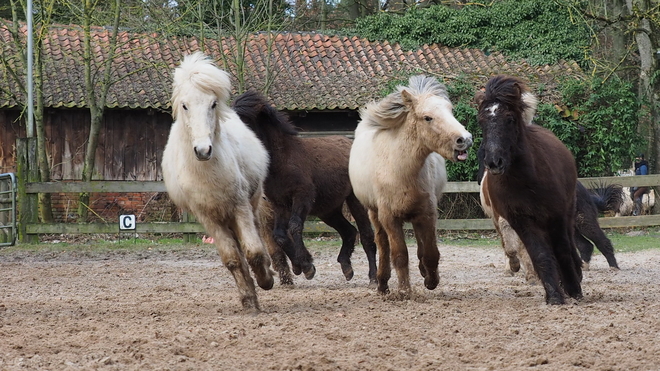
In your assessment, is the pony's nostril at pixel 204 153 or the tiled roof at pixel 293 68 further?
the tiled roof at pixel 293 68

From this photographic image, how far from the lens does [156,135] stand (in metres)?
23.4

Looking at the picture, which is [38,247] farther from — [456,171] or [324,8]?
[324,8]

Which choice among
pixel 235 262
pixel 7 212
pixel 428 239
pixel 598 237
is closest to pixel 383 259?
pixel 428 239

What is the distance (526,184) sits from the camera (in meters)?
7.10

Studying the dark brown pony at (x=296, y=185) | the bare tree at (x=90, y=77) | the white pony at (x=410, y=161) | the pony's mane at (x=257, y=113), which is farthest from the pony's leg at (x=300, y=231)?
the bare tree at (x=90, y=77)

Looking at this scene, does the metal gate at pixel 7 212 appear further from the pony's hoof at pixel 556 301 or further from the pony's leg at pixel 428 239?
the pony's hoof at pixel 556 301

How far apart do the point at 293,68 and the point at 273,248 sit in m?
16.1

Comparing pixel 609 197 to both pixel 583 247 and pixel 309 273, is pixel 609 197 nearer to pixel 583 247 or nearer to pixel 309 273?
pixel 583 247

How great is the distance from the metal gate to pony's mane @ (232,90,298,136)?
7520 millimetres

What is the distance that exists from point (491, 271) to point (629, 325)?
5.60 metres

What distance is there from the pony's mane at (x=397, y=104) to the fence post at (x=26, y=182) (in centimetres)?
1003

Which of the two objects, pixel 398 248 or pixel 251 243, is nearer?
pixel 251 243

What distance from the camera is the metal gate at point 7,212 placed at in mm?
15906

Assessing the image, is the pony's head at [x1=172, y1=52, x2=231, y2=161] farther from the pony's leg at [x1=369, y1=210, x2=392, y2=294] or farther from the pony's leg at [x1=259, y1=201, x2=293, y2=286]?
the pony's leg at [x1=259, y1=201, x2=293, y2=286]
